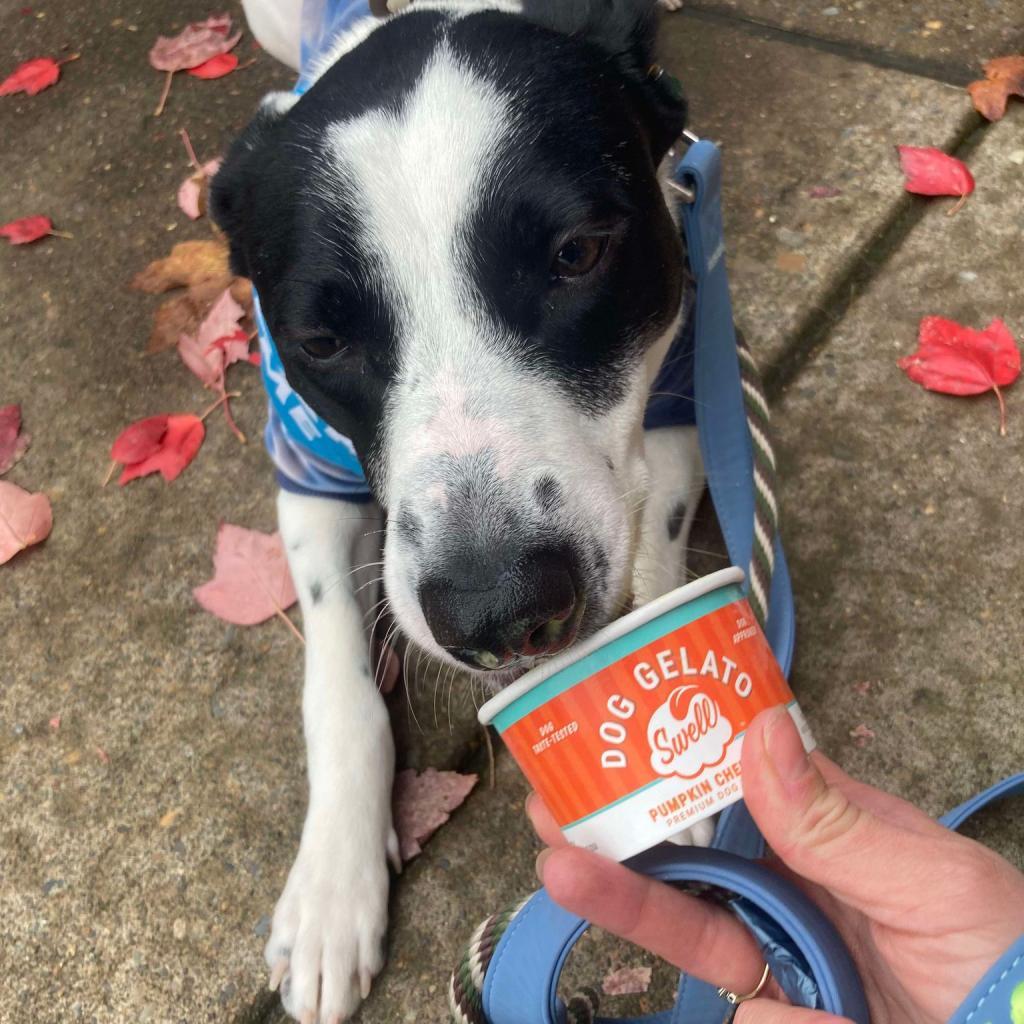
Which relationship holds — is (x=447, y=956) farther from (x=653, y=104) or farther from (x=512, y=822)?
(x=653, y=104)

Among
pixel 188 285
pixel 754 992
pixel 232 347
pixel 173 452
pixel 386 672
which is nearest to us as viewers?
pixel 754 992

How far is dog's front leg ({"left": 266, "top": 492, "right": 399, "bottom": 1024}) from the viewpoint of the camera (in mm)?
2074

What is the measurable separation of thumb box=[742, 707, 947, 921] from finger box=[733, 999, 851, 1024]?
6.0 inches

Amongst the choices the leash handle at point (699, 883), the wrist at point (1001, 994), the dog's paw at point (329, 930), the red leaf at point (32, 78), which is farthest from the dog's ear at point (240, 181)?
the red leaf at point (32, 78)

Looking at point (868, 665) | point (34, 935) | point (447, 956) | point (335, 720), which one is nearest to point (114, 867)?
point (34, 935)

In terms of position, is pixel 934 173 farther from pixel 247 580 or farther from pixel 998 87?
pixel 247 580

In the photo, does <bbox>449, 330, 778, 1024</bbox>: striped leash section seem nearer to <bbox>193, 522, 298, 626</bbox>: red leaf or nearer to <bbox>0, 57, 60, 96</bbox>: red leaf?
<bbox>193, 522, 298, 626</bbox>: red leaf

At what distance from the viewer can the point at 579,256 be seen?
6.21 ft

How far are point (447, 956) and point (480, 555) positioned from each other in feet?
3.53

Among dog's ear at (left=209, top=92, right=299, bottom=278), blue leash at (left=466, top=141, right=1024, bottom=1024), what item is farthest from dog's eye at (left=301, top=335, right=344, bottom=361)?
blue leash at (left=466, top=141, right=1024, bottom=1024)

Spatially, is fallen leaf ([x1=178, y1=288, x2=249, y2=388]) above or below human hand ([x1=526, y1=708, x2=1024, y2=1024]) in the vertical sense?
below

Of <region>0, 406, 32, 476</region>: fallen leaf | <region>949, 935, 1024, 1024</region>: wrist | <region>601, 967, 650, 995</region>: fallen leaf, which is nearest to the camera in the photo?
<region>949, 935, 1024, 1024</region>: wrist

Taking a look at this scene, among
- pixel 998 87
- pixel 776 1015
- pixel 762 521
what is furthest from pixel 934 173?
pixel 776 1015

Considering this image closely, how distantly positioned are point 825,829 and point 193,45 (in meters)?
4.56
